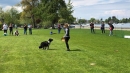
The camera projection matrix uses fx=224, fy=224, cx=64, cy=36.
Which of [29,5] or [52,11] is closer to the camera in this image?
[52,11]

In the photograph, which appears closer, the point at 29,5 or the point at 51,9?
the point at 51,9

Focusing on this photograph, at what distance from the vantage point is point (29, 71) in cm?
1109

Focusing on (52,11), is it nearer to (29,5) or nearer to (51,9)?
(51,9)

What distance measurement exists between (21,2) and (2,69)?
93.0 meters

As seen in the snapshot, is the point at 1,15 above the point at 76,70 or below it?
above

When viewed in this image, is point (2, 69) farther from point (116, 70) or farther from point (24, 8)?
point (24, 8)


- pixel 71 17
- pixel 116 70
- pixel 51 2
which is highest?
pixel 51 2

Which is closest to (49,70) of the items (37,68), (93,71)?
(37,68)

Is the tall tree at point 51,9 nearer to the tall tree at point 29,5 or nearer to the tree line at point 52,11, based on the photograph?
the tree line at point 52,11

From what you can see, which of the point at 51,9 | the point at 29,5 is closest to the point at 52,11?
the point at 51,9

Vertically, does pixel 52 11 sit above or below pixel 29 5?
below

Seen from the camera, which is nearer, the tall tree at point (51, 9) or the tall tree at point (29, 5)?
the tall tree at point (51, 9)

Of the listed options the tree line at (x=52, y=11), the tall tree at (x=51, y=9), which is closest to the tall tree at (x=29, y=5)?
the tree line at (x=52, y=11)

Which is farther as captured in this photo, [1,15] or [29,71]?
[1,15]
